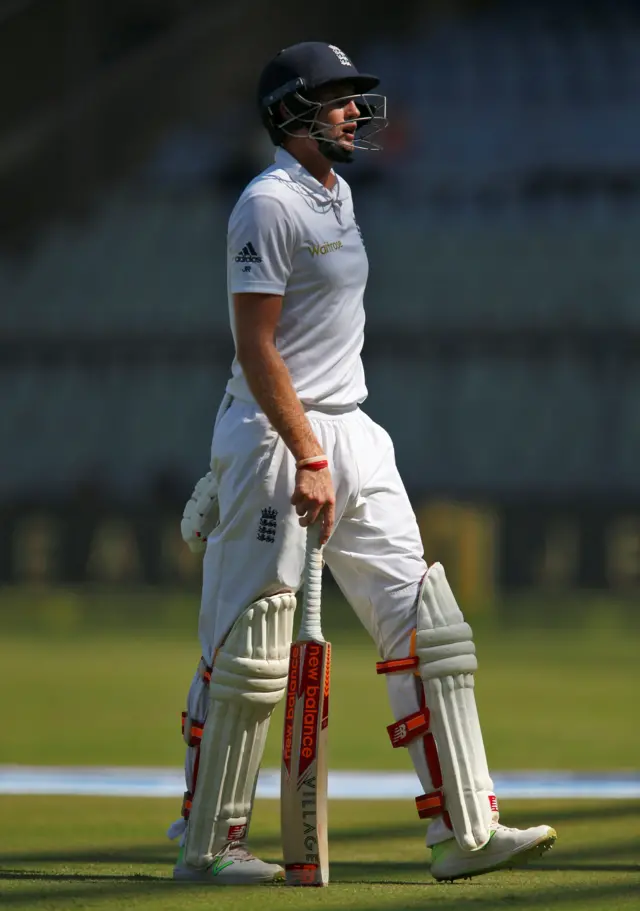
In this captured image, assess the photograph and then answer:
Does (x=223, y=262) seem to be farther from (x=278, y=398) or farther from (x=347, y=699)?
(x=278, y=398)

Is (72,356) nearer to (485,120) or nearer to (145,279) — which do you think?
(145,279)

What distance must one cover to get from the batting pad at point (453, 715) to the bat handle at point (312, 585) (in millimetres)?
265

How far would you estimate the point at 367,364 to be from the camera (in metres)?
28.3

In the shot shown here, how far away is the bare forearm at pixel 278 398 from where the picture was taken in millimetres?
4293

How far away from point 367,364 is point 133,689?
1777cm

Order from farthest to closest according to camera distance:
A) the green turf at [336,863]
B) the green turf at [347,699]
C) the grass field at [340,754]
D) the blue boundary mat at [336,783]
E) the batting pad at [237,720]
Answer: the green turf at [347,699], the blue boundary mat at [336,783], the batting pad at [237,720], the grass field at [340,754], the green turf at [336,863]

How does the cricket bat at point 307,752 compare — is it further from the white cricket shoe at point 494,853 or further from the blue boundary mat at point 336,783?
the blue boundary mat at point 336,783

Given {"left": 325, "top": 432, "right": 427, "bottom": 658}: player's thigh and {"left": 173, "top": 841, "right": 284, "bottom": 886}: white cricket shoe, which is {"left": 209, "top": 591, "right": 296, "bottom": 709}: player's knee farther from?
{"left": 173, "top": 841, "right": 284, "bottom": 886}: white cricket shoe

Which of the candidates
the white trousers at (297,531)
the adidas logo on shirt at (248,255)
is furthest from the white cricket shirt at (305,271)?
the white trousers at (297,531)

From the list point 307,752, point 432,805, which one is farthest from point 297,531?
point 432,805

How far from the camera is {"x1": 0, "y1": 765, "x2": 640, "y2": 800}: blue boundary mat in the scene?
6.57 m

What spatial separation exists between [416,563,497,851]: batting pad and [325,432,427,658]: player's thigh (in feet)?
0.21

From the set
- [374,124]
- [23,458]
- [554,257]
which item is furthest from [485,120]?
[374,124]

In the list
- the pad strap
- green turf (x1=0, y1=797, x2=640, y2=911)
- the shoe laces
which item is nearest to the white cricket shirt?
the pad strap
